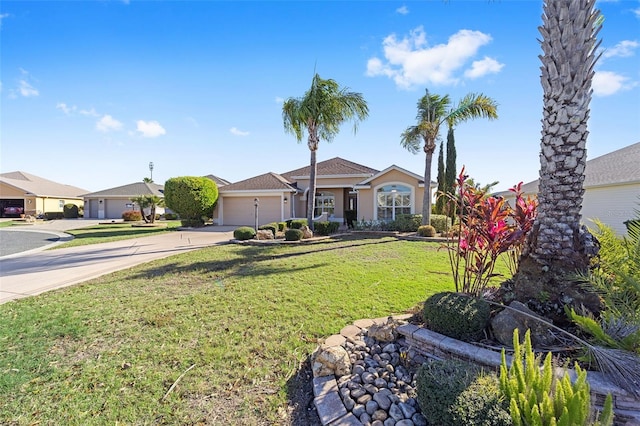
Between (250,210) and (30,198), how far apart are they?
107 feet

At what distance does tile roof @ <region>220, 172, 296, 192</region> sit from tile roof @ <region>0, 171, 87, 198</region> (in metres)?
30.2

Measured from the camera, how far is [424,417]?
253 centimetres

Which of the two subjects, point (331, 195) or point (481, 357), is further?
point (331, 195)

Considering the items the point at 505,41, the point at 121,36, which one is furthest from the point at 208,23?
the point at 505,41

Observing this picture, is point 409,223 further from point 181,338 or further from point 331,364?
point 181,338

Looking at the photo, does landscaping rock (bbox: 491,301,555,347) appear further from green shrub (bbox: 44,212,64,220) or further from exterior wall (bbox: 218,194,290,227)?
green shrub (bbox: 44,212,64,220)

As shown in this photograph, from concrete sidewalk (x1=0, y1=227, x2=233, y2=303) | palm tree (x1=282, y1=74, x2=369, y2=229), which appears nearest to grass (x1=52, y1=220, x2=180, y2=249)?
concrete sidewalk (x1=0, y1=227, x2=233, y2=303)

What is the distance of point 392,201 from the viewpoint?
794 inches

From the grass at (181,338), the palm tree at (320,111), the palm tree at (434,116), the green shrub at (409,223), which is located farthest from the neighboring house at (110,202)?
the grass at (181,338)

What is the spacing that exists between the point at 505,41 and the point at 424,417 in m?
8.35

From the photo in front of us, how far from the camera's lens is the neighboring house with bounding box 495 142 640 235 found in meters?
13.5

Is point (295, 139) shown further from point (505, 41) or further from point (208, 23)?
point (505, 41)

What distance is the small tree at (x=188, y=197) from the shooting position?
21188 millimetres

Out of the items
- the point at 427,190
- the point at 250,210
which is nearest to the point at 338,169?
the point at 250,210
